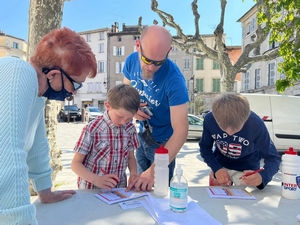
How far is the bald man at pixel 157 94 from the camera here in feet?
5.94

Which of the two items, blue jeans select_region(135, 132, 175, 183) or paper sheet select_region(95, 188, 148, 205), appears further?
blue jeans select_region(135, 132, 175, 183)

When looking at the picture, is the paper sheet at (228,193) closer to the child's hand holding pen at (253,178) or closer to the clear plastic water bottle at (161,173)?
the child's hand holding pen at (253,178)

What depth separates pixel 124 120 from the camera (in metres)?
1.83

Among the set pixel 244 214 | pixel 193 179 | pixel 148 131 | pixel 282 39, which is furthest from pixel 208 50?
pixel 244 214

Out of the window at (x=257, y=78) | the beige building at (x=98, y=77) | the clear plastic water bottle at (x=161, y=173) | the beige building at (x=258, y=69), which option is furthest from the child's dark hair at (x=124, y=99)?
the beige building at (x=98, y=77)

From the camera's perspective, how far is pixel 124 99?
1.75 meters

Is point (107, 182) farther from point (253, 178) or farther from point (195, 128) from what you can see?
point (195, 128)

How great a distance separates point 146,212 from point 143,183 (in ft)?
0.98

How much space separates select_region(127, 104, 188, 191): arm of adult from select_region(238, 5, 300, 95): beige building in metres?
16.2

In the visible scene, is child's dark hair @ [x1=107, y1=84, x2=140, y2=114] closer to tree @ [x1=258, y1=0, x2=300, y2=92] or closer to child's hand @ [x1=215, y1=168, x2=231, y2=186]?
child's hand @ [x1=215, y1=168, x2=231, y2=186]

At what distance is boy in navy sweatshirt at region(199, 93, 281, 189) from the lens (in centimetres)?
168

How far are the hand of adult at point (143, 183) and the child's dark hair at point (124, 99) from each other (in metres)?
0.41

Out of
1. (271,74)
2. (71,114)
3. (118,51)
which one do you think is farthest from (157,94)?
(118,51)

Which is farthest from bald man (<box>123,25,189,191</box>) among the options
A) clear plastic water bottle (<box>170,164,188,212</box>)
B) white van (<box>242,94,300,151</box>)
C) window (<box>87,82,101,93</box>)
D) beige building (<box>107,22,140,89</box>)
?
window (<box>87,82,101,93</box>)
